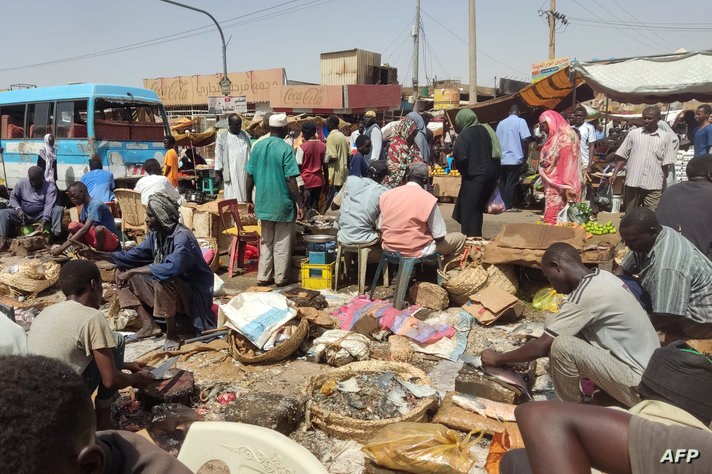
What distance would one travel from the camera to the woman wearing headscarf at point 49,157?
1063 centimetres

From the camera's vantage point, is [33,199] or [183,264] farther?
[33,199]

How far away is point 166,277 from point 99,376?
144 centimetres

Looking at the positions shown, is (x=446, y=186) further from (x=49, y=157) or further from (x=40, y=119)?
(x=40, y=119)

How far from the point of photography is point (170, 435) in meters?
3.22

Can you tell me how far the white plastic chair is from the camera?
1.68 meters

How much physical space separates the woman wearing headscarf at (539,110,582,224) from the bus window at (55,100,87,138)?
9154 millimetres

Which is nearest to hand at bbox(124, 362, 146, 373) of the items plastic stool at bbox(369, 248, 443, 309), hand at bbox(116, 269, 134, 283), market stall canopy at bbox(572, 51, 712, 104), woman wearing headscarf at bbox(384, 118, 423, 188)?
hand at bbox(116, 269, 134, 283)

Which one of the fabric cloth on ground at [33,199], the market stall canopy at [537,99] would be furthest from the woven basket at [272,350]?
the market stall canopy at [537,99]

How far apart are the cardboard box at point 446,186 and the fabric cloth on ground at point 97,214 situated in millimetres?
7366

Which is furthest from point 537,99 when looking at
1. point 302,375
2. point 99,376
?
point 99,376

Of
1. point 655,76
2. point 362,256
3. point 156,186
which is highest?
point 655,76

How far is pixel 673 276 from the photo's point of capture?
3668mm

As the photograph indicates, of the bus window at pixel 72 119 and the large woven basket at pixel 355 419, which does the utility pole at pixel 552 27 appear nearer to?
the bus window at pixel 72 119

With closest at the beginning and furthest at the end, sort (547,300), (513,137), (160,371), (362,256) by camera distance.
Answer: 1. (160,371)
2. (547,300)
3. (362,256)
4. (513,137)
